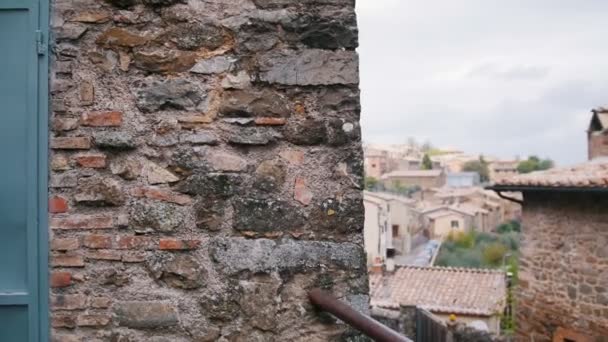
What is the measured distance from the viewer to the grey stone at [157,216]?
189 centimetres

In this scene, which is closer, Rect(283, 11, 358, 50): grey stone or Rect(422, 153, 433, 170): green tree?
Rect(283, 11, 358, 50): grey stone

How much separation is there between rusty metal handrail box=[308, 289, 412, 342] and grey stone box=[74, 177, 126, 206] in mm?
705

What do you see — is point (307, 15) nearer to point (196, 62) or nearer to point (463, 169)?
point (196, 62)

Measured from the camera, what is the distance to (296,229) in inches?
76.3

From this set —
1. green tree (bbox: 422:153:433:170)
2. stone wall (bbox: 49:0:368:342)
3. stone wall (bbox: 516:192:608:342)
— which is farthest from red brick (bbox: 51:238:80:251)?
green tree (bbox: 422:153:433:170)

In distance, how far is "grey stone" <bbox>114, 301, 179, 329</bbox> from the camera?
187 centimetres

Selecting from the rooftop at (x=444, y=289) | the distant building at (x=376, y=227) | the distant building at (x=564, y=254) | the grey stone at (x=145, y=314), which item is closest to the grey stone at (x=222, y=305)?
the grey stone at (x=145, y=314)

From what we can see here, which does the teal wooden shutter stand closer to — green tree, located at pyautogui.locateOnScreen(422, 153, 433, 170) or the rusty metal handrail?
the rusty metal handrail

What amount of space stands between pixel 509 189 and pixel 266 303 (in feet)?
22.8

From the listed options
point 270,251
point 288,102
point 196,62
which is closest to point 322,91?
point 288,102

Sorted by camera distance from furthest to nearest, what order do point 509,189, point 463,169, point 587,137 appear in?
1. point 463,169
2. point 587,137
3. point 509,189

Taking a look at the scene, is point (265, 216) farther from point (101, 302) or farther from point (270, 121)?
point (101, 302)

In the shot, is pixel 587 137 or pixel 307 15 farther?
pixel 587 137

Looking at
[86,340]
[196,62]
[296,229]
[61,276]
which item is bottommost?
[86,340]
